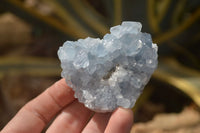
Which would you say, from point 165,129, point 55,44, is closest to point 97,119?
point 165,129

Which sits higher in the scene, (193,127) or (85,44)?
(85,44)

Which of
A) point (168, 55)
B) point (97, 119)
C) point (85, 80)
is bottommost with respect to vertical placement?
point (168, 55)

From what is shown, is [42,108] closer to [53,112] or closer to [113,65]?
[53,112]

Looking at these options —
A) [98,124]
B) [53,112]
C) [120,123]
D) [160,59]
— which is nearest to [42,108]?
[53,112]

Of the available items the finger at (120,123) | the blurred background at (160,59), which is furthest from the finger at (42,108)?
the blurred background at (160,59)

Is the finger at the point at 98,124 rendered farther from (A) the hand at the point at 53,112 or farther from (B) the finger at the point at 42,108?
(B) the finger at the point at 42,108

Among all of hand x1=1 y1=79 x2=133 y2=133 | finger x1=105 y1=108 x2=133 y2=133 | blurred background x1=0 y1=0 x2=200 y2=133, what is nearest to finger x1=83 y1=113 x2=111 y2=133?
hand x1=1 y1=79 x2=133 y2=133

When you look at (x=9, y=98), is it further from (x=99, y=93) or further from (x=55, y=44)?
(x=99, y=93)

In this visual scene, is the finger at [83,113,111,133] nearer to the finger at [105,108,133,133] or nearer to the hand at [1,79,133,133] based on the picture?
the hand at [1,79,133,133]
